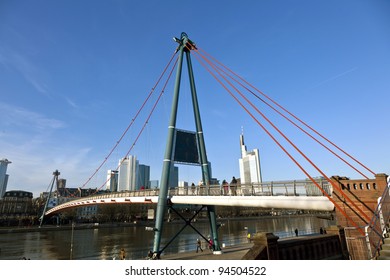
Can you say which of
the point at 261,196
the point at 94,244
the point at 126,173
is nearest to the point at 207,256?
the point at 261,196

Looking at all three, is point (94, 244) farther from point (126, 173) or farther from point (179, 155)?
point (126, 173)

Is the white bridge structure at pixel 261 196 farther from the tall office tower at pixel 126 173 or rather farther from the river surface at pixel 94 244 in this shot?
the tall office tower at pixel 126 173

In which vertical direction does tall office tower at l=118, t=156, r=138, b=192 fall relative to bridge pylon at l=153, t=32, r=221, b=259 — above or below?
above

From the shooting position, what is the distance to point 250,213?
120 m

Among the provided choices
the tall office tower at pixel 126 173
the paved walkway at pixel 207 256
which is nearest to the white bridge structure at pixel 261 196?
the paved walkway at pixel 207 256

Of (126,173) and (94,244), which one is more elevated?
(126,173)

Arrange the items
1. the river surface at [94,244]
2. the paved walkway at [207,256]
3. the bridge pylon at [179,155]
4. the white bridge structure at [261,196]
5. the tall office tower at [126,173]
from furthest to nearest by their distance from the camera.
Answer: the tall office tower at [126,173]
the river surface at [94,244]
the bridge pylon at [179,155]
the paved walkway at [207,256]
the white bridge structure at [261,196]

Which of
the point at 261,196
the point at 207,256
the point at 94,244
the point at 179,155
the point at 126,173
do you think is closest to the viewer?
the point at 261,196

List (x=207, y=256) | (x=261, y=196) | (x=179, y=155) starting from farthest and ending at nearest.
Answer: (x=179, y=155), (x=207, y=256), (x=261, y=196)

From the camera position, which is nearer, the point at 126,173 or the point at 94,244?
the point at 94,244

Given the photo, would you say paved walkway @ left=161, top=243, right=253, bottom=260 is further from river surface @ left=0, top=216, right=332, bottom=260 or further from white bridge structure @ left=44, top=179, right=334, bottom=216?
white bridge structure @ left=44, top=179, right=334, bottom=216

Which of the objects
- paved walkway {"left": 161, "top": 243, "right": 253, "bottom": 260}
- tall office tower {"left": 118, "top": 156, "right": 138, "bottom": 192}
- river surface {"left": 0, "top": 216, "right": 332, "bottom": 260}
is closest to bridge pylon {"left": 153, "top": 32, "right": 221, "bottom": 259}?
paved walkway {"left": 161, "top": 243, "right": 253, "bottom": 260}

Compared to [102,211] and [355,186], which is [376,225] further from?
[102,211]
